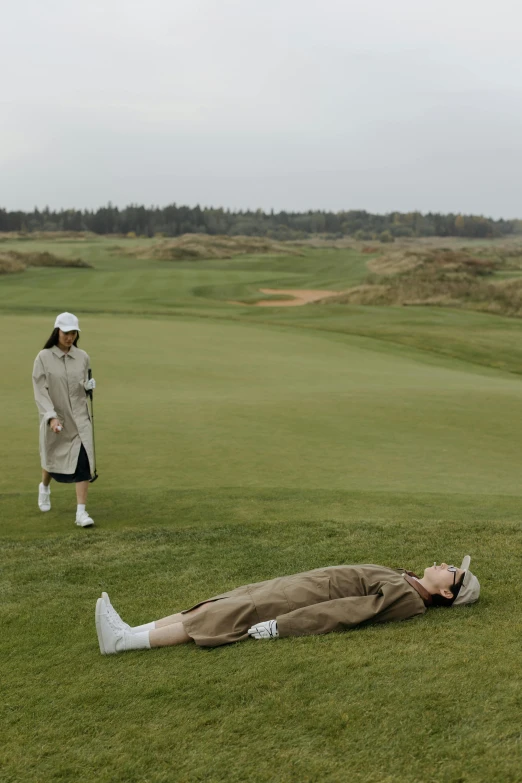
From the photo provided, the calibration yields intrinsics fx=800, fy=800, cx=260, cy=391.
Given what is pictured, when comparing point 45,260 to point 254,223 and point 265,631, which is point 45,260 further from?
point 254,223

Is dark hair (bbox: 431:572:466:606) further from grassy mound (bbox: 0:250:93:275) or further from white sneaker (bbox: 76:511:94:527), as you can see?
grassy mound (bbox: 0:250:93:275)

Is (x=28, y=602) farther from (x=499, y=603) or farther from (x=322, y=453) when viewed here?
(x=322, y=453)

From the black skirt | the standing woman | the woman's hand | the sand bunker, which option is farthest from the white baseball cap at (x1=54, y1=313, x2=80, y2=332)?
the sand bunker

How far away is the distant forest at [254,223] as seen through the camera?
130 meters

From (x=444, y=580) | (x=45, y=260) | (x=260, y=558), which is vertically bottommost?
(x=260, y=558)

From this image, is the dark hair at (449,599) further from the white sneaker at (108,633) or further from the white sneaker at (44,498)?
the white sneaker at (44,498)

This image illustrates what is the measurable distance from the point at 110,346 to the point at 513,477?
37.5 feet

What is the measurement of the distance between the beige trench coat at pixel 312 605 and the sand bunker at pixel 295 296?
3458 centimetres

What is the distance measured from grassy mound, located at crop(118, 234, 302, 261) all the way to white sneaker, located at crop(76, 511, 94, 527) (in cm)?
5371

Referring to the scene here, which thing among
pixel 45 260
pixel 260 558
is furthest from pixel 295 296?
pixel 260 558

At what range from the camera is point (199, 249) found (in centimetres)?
6500

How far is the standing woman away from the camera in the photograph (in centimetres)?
843

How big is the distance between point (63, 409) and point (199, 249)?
5761 cm

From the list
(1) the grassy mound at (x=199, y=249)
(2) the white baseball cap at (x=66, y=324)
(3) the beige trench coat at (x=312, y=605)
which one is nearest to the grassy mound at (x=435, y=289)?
(1) the grassy mound at (x=199, y=249)
